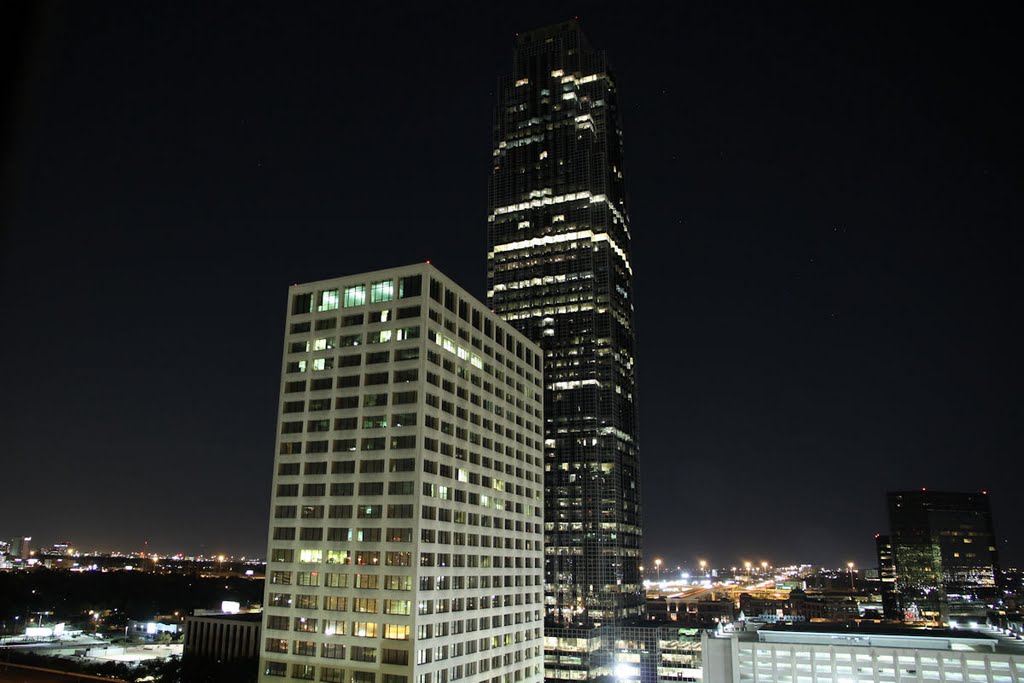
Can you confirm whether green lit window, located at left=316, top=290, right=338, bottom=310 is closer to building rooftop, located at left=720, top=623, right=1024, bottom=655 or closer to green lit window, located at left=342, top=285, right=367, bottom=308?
green lit window, located at left=342, top=285, right=367, bottom=308

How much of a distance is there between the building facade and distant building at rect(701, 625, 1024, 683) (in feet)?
138

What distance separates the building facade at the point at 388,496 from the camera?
105250mm

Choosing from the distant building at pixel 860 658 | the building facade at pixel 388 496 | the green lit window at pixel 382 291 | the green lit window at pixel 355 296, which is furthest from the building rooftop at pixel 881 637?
the green lit window at pixel 355 296

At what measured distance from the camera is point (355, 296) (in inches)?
4769

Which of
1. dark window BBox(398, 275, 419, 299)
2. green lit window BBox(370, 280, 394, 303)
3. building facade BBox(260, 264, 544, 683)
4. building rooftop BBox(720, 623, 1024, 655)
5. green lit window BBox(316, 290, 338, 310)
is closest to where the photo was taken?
building facade BBox(260, 264, 544, 683)

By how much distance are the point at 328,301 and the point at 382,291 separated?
10.0 metres

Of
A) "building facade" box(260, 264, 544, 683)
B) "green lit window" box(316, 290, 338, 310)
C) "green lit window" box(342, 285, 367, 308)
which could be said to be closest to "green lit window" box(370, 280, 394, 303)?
"building facade" box(260, 264, 544, 683)

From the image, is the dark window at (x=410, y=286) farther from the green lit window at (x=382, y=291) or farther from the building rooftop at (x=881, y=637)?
the building rooftop at (x=881, y=637)

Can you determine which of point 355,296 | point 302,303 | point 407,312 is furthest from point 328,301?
point 407,312

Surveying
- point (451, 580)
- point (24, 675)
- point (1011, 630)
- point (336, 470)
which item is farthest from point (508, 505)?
point (1011, 630)

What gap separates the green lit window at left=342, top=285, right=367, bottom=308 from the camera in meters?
120

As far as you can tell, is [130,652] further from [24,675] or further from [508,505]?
[508,505]

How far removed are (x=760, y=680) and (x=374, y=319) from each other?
325ft

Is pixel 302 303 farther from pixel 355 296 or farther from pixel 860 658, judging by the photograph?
pixel 860 658
